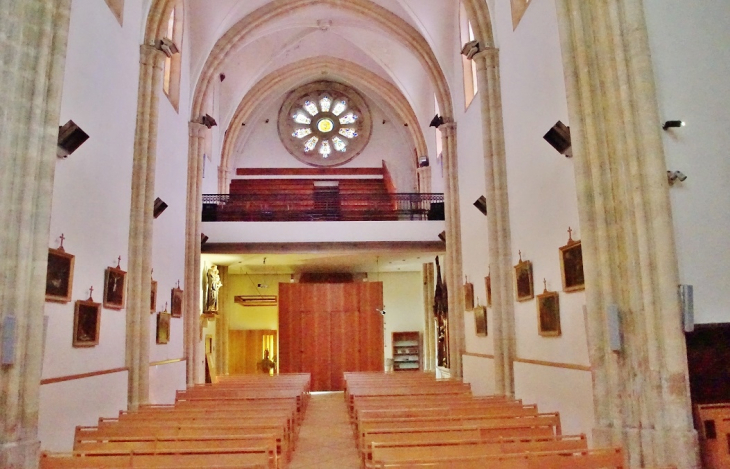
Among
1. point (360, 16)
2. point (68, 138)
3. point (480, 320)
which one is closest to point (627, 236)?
point (480, 320)

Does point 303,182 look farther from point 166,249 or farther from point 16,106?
point 16,106

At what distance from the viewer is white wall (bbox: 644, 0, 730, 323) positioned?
6.11 meters

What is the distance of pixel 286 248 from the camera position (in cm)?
1684

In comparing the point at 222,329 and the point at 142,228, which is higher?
the point at 142,228

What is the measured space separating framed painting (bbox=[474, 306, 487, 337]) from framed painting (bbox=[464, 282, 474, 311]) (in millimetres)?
552

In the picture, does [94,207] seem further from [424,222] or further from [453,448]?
[424,222]

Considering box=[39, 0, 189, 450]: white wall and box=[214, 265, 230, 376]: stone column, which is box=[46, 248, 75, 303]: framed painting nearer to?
box=[39, 0, 189, 450]: white wall

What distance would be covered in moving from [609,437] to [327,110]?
1952cm

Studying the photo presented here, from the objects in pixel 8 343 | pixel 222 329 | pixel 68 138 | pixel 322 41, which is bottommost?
pixel 8 343

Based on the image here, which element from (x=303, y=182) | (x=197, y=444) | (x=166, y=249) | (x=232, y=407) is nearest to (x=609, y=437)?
(x=197, y=444)

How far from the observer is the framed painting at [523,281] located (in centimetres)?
927

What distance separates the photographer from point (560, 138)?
24.7ft

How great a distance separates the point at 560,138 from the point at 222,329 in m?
15.7

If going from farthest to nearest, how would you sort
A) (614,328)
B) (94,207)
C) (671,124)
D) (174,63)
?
(174,63) < (94,207) < (671,124) < (614,328)
